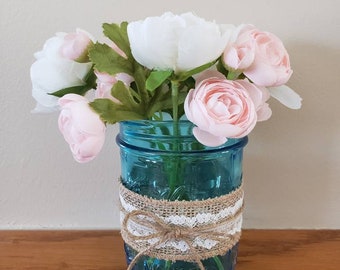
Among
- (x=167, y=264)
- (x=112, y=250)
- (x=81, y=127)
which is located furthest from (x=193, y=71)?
(x=112, y=250)

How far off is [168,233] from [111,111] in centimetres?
17

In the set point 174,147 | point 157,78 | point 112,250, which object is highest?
point 157,78

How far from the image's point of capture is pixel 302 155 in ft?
2.53

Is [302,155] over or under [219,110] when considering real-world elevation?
under

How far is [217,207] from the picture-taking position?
57 centimetres

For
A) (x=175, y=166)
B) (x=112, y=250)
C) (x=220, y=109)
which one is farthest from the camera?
(x=112, y=250)

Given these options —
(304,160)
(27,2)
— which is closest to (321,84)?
(304,160)

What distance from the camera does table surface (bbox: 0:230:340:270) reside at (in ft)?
2.35

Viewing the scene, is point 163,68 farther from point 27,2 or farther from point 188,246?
point 27,2

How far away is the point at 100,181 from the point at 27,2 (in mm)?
318

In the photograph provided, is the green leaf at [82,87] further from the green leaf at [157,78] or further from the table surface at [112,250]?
the table surface at [112,250]

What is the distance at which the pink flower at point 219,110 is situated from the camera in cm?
47

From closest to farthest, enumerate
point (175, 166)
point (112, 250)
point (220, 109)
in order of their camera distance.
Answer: point (220, 109), point (175, 166), point (112, 250)

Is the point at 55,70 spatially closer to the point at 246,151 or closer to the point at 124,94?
the point at 124,94
